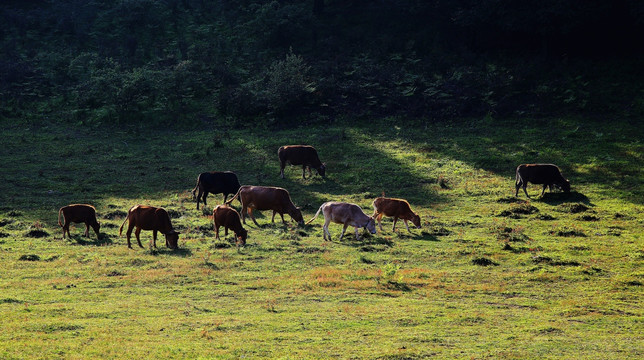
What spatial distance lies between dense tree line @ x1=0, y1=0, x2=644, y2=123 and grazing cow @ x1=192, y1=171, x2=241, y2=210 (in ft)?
56.4

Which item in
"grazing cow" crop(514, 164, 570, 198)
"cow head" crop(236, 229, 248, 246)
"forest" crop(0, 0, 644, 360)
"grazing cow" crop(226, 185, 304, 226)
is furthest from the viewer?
"grazing cow" crop(514, 164, 570, 198)

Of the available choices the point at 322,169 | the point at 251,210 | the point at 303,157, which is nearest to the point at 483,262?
the point at 251,210

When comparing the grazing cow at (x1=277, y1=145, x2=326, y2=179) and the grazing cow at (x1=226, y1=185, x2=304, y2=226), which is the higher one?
the grazing cow at (x1=277, y1=145, x2=326, y2=179)

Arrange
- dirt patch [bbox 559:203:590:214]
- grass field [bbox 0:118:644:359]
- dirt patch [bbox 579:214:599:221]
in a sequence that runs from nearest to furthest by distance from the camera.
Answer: grass field [bbox 0:118:644:359] → dirt patch [bbox 579:214:599:221] → dirt patch [bbox 559:203:590:214]

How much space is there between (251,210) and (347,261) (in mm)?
7094

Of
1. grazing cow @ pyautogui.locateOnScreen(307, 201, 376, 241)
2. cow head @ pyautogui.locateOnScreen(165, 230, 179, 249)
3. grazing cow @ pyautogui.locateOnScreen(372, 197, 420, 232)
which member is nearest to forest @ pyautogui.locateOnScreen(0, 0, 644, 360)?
cow head @ pyautogui.locateOnScreen(165, 230, 179, 249)

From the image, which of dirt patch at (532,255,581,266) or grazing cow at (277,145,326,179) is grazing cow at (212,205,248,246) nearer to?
dirt patch at (532,255,581,266)

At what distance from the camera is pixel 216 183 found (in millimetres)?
29219

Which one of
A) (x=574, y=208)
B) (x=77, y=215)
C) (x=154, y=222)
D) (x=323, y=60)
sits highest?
(x=323, y=60)

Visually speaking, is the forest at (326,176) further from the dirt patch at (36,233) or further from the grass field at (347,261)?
the dirt patch at (36,233)

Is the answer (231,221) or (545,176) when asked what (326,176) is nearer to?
(545,176)

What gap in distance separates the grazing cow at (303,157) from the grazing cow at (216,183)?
19.6 ft

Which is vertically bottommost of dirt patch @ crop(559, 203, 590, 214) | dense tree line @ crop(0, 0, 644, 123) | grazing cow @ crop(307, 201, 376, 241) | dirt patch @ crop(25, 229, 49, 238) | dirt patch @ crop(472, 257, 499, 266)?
dirt patch @ crop(25, 229, 49, 238)

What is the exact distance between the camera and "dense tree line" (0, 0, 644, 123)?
46.5 metres
